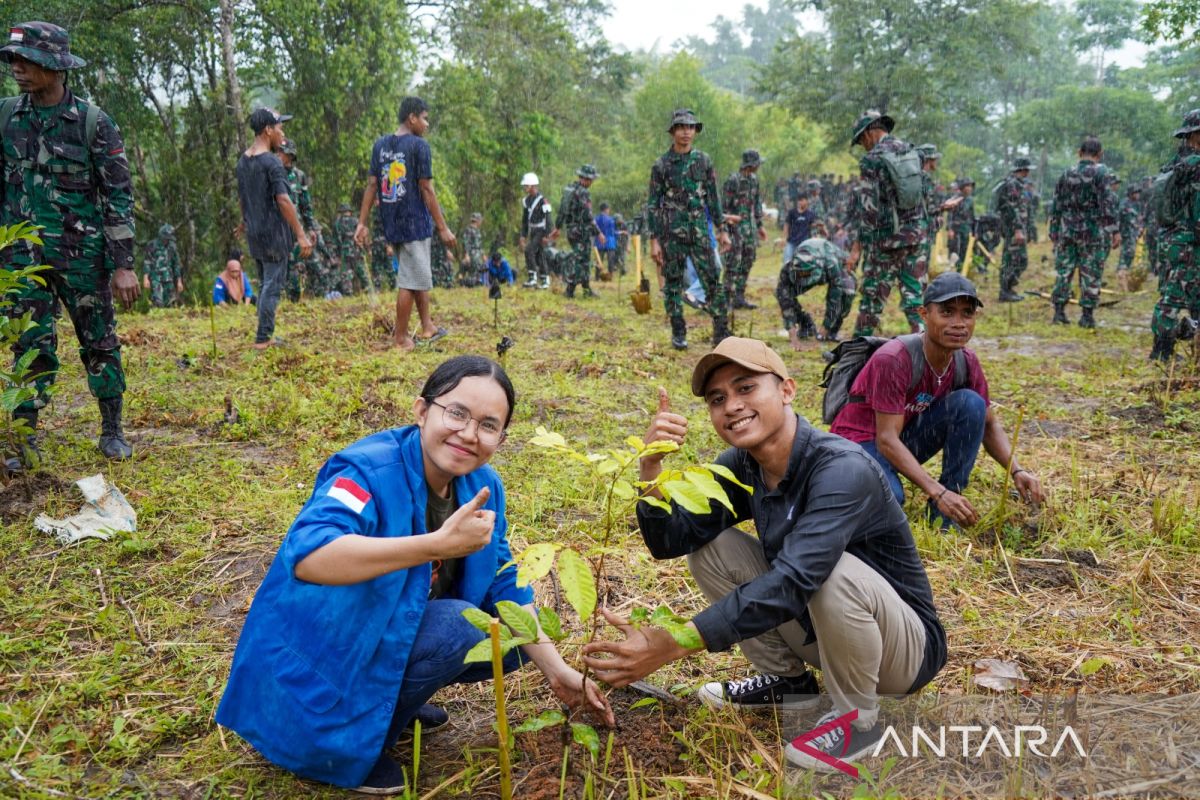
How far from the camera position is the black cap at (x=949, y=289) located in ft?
10.5

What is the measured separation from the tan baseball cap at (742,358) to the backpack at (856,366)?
4.80 ft

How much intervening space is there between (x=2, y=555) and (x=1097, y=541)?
4.46m

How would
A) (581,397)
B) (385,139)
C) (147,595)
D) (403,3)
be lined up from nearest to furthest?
(147,595), (581,397), (385,139), (403,3)

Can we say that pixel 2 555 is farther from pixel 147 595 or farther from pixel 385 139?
pixel 385 139

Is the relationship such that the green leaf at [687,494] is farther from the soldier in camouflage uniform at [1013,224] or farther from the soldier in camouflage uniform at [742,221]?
the soldier in camouflage uniform at [1013,224]

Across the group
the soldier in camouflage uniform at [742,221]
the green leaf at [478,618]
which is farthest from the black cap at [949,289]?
the soldier in camouflage uniform at [742,221]

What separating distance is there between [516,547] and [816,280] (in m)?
5.22

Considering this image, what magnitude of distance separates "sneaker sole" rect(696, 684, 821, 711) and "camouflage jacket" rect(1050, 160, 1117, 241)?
8.47 metres

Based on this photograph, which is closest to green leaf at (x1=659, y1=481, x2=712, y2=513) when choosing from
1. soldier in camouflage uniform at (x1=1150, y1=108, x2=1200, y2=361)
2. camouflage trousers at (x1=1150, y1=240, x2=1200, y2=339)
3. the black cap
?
the black cap

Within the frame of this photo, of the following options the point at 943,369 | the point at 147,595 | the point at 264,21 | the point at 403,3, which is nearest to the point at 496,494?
the point at 147,595

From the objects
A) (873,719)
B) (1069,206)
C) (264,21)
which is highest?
(264,21)

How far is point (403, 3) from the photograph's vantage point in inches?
599

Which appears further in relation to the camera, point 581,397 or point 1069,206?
point 1069,206

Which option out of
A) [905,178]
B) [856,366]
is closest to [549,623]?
[856,366]
